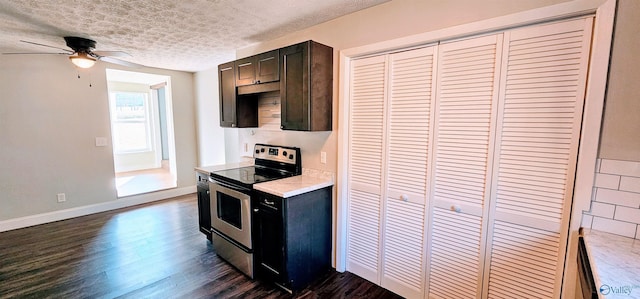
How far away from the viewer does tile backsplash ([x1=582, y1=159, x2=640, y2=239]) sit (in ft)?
4.27

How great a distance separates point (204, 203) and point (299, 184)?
1.43 m

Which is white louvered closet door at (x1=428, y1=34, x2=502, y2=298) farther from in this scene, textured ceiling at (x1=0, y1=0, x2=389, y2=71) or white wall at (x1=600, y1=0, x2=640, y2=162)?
textured ceiling at (x1=0, y1=0, x2=389, y2=71)

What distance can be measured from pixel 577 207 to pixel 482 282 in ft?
2.41

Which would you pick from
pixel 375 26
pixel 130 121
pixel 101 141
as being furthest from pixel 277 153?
pixel 130 121

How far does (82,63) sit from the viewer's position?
2852 millimetres

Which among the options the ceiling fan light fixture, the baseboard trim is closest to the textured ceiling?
the ceiling fan light fixture

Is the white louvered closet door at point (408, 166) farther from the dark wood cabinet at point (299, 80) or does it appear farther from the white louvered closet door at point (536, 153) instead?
the dark wood cabinet at point (299, 80)

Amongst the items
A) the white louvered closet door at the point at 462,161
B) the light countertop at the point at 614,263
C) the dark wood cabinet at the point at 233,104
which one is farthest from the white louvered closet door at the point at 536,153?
the dark wood cabinet at the point at 233,104

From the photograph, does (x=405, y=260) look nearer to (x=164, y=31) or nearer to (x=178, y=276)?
(x=178, y=276)

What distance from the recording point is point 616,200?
1.34 metres

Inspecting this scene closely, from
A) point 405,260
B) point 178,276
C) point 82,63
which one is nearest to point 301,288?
point 405,260

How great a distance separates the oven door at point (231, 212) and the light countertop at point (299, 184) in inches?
9.6

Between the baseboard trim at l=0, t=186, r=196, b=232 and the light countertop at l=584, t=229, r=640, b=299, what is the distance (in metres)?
5.50

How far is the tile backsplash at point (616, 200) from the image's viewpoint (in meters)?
1.30
